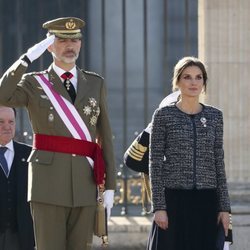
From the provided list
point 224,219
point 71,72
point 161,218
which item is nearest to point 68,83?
point 71,72

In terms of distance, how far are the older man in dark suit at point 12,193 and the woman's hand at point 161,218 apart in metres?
0.85

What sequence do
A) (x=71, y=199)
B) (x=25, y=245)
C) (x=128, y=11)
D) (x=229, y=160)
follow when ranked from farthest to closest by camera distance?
(x=128, y=11), (x=229, y=160), (x=25, y=245), (x=71, y=199)

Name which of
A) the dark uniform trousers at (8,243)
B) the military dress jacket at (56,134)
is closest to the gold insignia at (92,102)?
the military dress jacket at (56,134)

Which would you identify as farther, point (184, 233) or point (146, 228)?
point (146, 228)

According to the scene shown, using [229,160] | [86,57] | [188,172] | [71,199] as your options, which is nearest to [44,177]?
[71,199]

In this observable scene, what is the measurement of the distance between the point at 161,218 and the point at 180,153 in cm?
36

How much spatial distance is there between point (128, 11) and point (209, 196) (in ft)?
18.1

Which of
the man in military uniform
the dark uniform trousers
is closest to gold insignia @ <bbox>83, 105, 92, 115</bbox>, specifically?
the man in military uniform

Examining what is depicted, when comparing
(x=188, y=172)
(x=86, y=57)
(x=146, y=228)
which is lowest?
(x=146, y=228)

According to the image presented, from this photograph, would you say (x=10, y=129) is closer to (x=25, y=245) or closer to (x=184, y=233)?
(x=25, y=245)

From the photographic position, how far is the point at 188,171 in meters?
6.87

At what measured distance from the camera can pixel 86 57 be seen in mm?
12305

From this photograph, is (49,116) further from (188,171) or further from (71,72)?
(188,171)

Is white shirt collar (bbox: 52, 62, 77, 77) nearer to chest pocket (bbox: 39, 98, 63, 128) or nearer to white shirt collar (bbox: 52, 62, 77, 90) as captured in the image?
white shirt collar (bbox: 52, 62, 77, 90)
